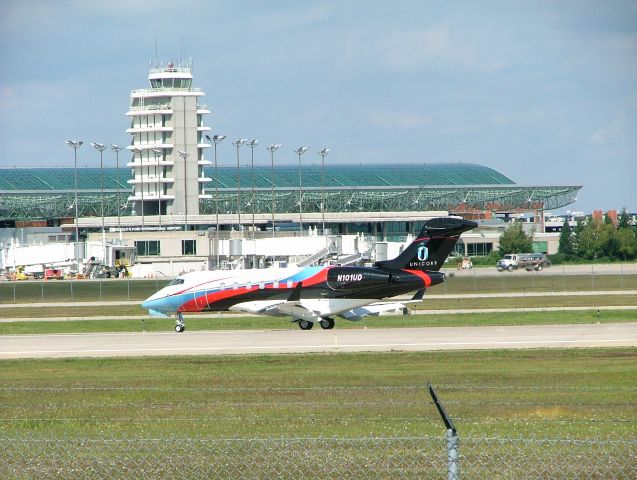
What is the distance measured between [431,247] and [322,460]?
35.0 m

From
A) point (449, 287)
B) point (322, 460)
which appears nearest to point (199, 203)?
point (449, 287)

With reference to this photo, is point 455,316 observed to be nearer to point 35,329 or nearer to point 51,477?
point 35,329

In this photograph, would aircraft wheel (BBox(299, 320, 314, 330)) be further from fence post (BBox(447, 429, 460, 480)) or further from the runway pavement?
fence post (BBox(447, 429, 460, 480))

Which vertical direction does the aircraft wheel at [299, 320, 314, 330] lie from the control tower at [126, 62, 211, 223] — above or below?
below

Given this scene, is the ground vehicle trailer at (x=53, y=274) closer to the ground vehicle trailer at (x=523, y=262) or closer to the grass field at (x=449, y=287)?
the grass field at (x=449, y=287)

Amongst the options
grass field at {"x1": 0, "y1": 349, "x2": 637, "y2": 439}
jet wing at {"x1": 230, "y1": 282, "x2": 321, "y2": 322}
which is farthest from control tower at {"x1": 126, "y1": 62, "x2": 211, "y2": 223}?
grass field at {"x1": 0, "y1": 349, "x2": 637, "y2": 439}

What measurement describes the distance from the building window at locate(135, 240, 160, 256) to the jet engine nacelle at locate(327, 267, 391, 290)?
71668 millimetres

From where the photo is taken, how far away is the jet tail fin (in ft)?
164

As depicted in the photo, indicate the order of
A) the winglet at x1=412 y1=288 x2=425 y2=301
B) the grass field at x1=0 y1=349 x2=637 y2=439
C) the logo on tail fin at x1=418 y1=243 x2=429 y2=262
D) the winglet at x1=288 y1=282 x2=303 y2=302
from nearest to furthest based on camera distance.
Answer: the grass field at x1=0 y1=349 x2=637 y2=439 < the winglet at x1=412 y1=288 x2=425 y2=301 < the winglet at x1=288 y1=282 x2=303 y2=302 < the logo on tail fin at x1=418 y1=243 x2=429 y2=262

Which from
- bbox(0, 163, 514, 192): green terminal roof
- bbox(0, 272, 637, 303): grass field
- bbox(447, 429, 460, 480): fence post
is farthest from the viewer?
bbox(0, 163, 514, 192): green terminal roof

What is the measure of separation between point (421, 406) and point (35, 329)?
3382cm

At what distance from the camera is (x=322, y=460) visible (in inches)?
618

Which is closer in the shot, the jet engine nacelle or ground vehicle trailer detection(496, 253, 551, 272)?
the jet engine nacelle

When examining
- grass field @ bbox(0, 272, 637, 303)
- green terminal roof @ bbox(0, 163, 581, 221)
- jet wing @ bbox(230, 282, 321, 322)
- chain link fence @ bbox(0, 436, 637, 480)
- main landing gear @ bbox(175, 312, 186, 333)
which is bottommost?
grass field @ bbox(0, 272, 637, 303)
